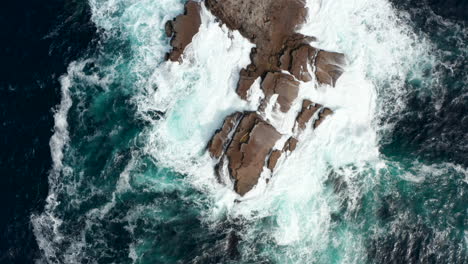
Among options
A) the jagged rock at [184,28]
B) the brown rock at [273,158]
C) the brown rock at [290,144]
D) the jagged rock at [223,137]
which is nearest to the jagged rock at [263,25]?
the jagged rock at [223,137]

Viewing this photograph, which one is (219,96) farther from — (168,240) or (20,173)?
(20,173)

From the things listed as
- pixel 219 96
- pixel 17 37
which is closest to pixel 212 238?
pixel 219 96

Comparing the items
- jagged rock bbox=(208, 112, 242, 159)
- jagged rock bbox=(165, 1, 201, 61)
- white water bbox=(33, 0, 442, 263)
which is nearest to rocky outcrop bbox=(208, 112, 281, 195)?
jagged rock bbox=(208, 112, 242, 159)

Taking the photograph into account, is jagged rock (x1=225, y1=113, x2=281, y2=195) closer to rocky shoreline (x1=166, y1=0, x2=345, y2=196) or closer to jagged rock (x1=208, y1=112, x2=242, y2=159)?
rocky shoreline (x1=166, y1=0, x2=345, y2=196)

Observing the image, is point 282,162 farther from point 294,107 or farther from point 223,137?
point 223,137

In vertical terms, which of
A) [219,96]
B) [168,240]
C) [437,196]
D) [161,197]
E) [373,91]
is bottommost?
[168,240]

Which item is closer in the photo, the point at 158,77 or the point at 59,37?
the point at 158,77
